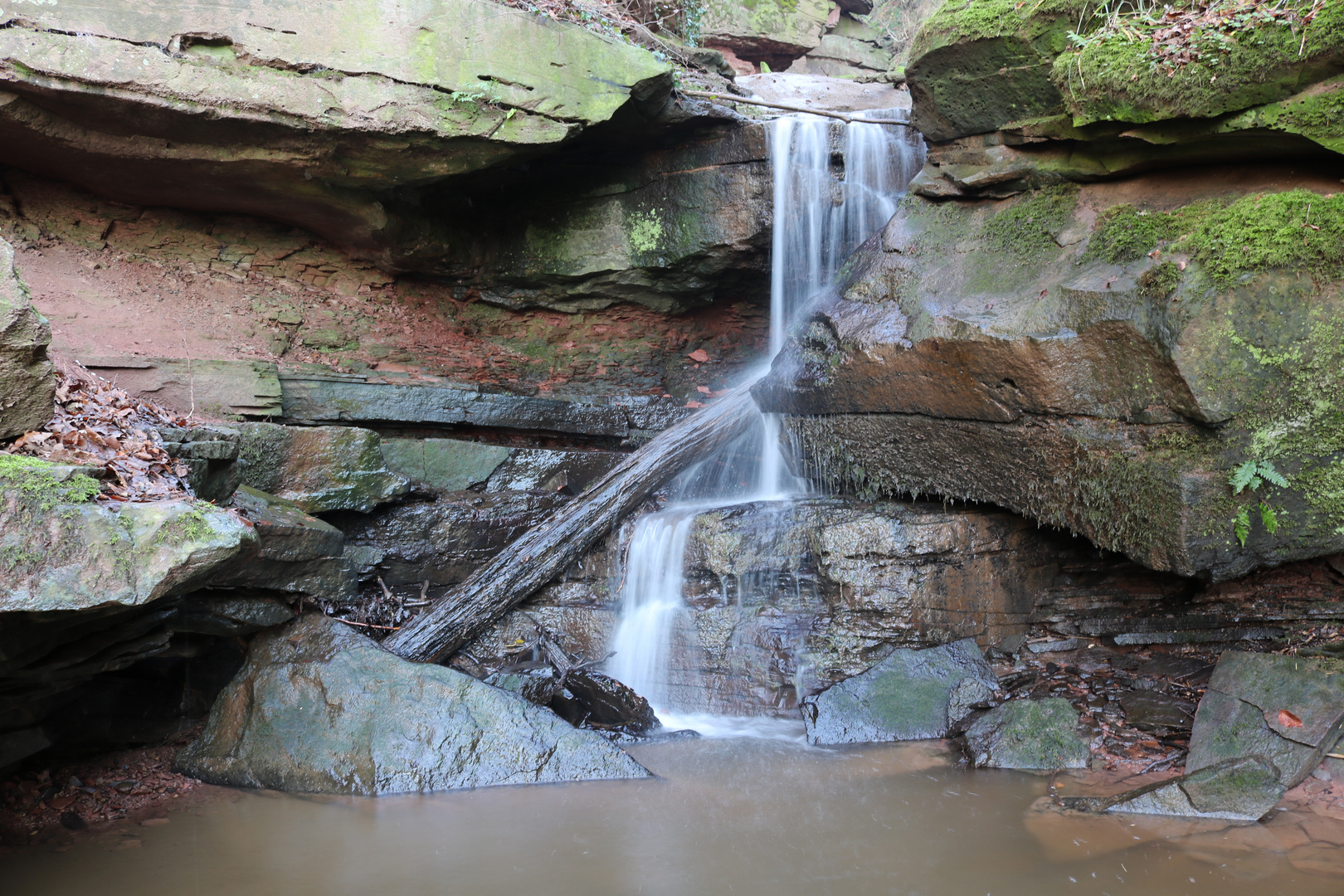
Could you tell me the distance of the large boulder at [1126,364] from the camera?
412 centimetres

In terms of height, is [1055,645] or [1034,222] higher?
[1034,222]

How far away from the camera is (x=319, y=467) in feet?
19.9

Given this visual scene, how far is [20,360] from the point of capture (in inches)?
144

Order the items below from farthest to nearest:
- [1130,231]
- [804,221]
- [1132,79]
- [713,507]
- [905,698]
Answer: [804,221], [713,507], [905,698], [1130,231], [1132,79]

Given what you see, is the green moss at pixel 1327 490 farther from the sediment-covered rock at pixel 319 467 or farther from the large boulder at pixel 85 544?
the sediment-covered rock at pixel 319 467

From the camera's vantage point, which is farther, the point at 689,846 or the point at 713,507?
the point at 713,507

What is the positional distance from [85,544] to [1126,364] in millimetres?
5187

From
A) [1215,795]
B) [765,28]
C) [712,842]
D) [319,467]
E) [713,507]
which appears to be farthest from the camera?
[765,28]

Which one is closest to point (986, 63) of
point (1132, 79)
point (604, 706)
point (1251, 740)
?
point (1132, 79)

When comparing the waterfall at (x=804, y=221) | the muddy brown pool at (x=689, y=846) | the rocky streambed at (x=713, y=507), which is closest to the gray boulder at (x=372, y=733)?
the rocky streambed at (x=713, y=507)

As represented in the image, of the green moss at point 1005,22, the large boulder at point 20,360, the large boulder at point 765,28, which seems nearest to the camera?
the large boulder at point 20,360

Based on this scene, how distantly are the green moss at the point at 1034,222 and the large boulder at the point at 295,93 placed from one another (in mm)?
3560

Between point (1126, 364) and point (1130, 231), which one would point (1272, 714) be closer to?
point (1126, 364)

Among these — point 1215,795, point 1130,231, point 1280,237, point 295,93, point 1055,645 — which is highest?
point 295,93
